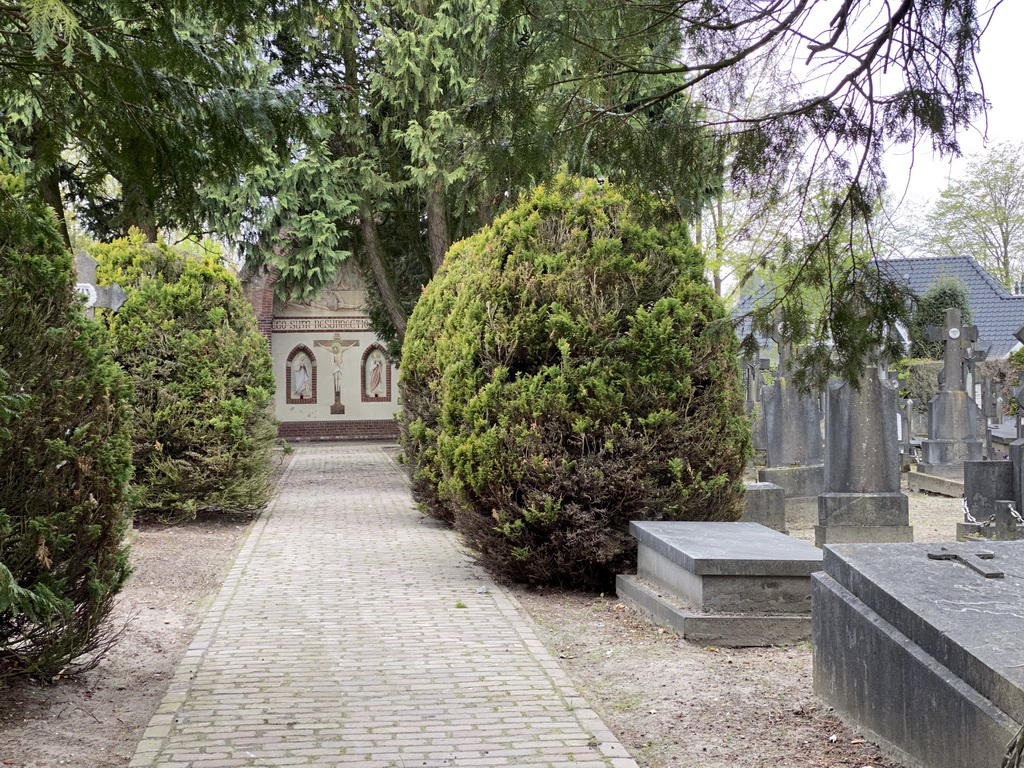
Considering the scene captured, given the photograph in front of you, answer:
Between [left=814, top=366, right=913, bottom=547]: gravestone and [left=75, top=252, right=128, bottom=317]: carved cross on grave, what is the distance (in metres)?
7.93

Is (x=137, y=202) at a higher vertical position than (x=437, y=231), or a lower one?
lower

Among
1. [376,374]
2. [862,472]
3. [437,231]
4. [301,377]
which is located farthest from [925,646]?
[301,377]

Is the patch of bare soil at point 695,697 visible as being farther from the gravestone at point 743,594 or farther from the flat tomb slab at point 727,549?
the flat tomb slab at point 727,549

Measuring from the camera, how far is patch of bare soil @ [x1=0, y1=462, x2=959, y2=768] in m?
4.40

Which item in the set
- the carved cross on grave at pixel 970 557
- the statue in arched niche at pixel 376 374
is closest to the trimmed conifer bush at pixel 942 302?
the carved cross on grave at pixel 970 557

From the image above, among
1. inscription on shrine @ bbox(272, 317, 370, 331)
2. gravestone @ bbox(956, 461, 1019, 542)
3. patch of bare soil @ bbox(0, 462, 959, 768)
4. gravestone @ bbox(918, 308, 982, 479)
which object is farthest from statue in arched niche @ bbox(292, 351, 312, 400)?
gravestone @ bbox(956, 461, 1019, 542)

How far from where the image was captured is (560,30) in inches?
186

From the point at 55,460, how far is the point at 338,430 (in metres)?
29.2

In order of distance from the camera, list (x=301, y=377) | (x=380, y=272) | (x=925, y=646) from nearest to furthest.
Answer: (x=925, y=646), (x=380, y=272), (x=301, y=377)

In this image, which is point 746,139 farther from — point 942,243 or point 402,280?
point 942,243

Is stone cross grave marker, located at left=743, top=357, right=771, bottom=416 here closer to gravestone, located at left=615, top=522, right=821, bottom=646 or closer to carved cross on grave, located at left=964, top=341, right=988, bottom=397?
carved cross on grave, located at left=964, top=341, right=988, bottom=397

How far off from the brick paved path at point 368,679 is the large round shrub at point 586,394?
76 centimetres

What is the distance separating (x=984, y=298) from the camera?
135ft

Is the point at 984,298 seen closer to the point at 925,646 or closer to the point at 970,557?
the point at 970,557
